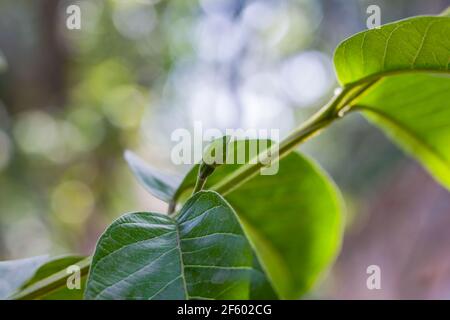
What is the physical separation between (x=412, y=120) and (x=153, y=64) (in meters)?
4.62

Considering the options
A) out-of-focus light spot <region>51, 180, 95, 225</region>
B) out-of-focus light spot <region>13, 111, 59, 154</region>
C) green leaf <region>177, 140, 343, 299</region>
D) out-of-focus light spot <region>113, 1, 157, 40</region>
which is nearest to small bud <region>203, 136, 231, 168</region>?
green leaf <region>177, 140, 343, 299</region>

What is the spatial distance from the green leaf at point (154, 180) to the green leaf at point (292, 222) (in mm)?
110

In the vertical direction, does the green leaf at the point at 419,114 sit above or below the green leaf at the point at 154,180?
above

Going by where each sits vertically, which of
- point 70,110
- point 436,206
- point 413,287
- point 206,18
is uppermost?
point 206,18

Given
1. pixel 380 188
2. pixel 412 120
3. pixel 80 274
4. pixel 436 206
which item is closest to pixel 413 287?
pixel 436 206

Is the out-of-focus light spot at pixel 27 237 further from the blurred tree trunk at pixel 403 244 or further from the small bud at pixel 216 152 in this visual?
the small bud at pixel 216 152

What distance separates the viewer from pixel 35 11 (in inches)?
171

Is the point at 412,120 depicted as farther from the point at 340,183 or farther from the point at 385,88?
the point at 340,183

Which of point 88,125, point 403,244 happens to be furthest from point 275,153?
point 88,125

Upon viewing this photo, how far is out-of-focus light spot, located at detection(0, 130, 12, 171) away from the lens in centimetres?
449

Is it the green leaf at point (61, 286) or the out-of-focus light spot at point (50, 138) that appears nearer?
the green leaf at point (61, 286)

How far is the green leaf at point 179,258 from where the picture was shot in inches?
15.1

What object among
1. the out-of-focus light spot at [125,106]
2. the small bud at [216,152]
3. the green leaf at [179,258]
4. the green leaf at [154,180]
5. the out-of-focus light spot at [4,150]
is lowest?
the green leaf at [179,258]

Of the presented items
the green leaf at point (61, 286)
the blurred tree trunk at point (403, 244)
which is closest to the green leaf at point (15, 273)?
the green leaf at point (61, 286)
